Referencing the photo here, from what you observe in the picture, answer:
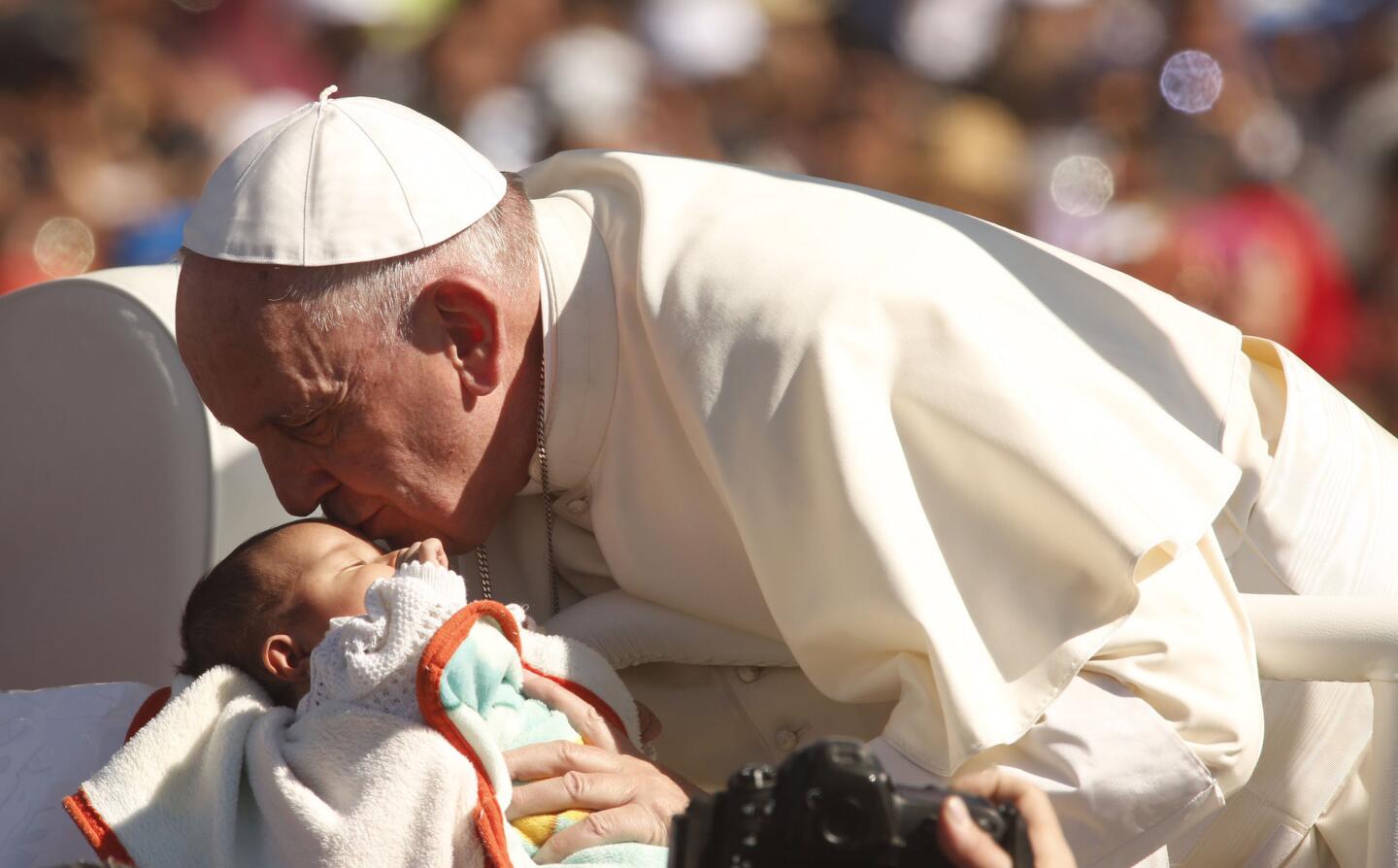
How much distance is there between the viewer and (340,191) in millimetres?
2104

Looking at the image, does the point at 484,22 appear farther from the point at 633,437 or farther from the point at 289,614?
the point at 289,614

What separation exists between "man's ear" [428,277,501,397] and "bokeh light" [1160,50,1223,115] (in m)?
3.83

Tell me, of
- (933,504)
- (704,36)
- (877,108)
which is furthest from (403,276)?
(704,36)

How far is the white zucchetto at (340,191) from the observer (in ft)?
6.73

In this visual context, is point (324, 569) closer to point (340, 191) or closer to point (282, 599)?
point (282, 599)

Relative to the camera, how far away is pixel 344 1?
4.99m

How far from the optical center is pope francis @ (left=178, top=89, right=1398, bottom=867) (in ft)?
A: 5.74

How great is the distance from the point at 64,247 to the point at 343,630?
2.81 meters

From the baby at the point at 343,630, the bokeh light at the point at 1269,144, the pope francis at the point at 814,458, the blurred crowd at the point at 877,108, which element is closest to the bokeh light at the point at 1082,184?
the blurred crowd at the point at 877,108

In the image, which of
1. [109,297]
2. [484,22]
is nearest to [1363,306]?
[484,22]

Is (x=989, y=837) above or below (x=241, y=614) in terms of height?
above

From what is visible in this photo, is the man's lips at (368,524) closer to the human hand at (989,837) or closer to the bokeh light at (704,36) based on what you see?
the human hand at (989,837)

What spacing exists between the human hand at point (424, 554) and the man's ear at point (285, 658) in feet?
0.48

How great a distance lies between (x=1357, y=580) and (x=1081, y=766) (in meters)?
0.64
